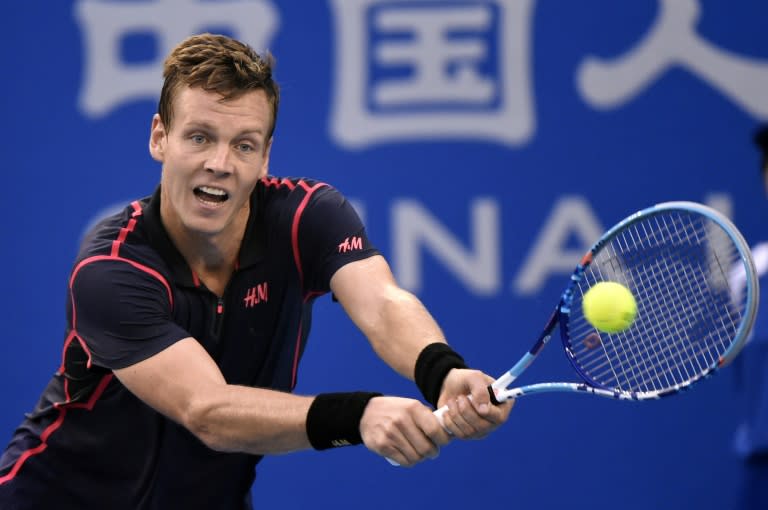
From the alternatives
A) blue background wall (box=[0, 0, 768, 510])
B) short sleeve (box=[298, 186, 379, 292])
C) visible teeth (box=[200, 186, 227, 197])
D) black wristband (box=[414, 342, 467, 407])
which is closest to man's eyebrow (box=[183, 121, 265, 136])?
visible teeth (box=[200, 186, 227, 197])

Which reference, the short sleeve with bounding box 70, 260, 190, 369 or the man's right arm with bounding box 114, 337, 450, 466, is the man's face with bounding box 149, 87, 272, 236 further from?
the man's right arm with bounding box 114, 337, 450, 466

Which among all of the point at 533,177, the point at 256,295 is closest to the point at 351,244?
the point at 256,295

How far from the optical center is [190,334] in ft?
7.89

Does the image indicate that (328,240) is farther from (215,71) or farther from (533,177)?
(533,177)

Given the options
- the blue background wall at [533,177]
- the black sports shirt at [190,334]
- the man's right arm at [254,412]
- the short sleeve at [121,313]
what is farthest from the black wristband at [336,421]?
the blue background wall at [533,177]

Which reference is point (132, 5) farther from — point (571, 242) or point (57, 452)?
point (57, 452)

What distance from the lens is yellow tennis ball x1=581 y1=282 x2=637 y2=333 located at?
2117 millimetres

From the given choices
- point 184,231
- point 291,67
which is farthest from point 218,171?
point 291,67

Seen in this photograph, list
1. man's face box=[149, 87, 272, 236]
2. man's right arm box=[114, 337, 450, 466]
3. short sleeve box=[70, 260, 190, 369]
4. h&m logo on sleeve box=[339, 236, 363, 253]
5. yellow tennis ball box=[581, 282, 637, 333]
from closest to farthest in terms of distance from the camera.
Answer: man's right arm box=[114, 337, 450, 466] < yellow tennis ball box=[581, 282, 637, 333] < short sleeve box=[70, 260, 190, 369] < man's face box=[149, 87, 272, 236] < h&m logo on sleeve box=[339, 236, 363, 253]

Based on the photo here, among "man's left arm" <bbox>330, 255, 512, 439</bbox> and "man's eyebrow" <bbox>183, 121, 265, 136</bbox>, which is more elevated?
"man's eyebrow" <bbox>183, 121, 265, 136</bbox>

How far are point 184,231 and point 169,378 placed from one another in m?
0.41

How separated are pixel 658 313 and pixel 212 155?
111 centimetres

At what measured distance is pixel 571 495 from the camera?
429cm

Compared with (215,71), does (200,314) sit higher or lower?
lower
